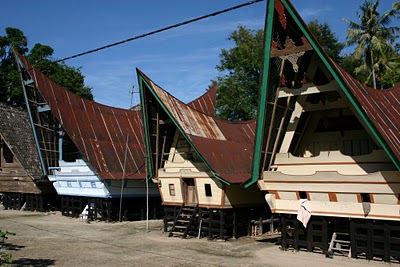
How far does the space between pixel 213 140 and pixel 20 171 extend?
18.2 m

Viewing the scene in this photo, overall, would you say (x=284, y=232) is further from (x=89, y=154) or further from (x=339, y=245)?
(x=89, y=154)

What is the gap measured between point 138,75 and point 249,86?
31102 mm

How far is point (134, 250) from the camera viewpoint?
16.5m

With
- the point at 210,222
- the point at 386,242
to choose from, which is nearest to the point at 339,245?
the point at 386,242

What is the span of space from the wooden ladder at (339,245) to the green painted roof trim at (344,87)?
12.3ft

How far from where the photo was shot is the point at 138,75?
67.9ft

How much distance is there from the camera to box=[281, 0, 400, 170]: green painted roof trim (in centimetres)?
1277

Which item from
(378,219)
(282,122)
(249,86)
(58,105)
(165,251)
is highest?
(249,86)

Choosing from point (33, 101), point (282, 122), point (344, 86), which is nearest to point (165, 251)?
point (282, 122)

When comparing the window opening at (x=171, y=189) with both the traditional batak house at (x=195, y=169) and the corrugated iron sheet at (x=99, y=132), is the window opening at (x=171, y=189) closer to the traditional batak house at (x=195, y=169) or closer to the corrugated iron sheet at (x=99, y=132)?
the traditional batak house at (x=195, y=169)

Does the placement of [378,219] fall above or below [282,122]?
below

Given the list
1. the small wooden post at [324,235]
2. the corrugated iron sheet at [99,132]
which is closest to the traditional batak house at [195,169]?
the small wooden post at [324,235]

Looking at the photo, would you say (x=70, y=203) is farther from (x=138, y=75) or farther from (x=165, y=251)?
(x=165, y=251)

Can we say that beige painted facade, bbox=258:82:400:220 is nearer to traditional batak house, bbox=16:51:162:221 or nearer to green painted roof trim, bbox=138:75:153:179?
green painted roof trim, bbox=138:75:153:179
